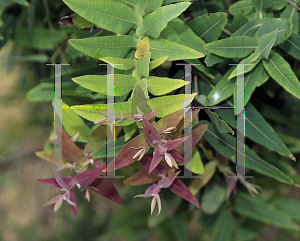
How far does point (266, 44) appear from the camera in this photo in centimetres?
33

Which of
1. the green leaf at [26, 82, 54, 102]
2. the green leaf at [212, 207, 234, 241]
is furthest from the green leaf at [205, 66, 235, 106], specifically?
the green leaf at [212, 207, 234, 241]

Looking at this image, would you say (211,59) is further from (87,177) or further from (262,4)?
(87,177)

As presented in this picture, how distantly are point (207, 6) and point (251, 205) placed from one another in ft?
1.76

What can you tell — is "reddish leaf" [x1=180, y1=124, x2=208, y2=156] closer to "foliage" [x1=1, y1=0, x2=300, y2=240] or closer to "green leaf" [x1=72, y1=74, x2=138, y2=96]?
"foliage" [x1=1, y1=0, x2=300, y2=240]

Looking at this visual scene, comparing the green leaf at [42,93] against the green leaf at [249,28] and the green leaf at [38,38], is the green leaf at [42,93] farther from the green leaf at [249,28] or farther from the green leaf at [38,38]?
the green leaf at [249,28]

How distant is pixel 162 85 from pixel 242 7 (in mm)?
207

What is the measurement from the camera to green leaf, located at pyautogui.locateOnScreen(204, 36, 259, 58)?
13.0 inches

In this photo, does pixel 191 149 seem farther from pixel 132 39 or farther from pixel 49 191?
pixel 49 191

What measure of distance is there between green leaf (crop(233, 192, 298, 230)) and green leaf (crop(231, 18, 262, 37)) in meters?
0.48

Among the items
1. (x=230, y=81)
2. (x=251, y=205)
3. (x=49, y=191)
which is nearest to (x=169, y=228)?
(x=251, y=205)

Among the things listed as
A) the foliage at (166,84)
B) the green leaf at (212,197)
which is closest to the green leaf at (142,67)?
the foliage at (166,84)

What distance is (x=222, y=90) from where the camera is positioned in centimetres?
38

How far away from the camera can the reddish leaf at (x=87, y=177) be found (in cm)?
34

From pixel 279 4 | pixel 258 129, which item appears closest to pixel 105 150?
pixel 258 129
